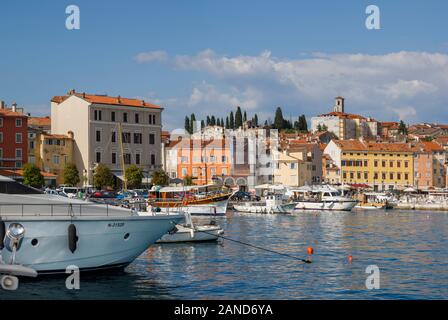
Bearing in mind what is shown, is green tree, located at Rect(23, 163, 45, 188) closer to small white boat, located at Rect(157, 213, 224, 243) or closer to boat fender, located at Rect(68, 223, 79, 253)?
small white boat, located at Rect(157, 213, 224, 243)

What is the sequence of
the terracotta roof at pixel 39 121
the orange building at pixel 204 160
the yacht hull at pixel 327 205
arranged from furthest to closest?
the terracotta roof at pixel 39 121, the orange building at pixel 204 160, the yacht hull at pixel 327 205

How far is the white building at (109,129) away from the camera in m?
95.4

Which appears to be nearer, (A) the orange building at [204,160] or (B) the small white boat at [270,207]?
(B) the small white boat at [270,207]

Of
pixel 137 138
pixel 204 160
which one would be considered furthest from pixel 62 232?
pixel 204 160

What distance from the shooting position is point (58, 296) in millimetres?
22859

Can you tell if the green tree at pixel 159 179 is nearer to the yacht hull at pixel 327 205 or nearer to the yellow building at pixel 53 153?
the yellow building at pixel 53 153

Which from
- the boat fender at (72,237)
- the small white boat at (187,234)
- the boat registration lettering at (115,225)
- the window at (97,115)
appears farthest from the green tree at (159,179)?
the boat fender at (72,237)

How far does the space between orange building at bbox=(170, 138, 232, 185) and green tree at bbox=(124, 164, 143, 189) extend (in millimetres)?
21869

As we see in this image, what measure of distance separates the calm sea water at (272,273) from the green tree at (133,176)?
47.0m

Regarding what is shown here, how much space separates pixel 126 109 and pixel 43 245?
7525 centimetres

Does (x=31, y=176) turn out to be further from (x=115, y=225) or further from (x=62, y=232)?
(x=62, y=232)

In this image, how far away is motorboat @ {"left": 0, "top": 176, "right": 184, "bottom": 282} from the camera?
80.7 ft

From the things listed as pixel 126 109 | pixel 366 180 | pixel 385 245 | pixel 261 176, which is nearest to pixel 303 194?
pixel 261 176

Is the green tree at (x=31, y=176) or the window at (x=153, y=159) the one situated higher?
the window at (x=153, y=159)
